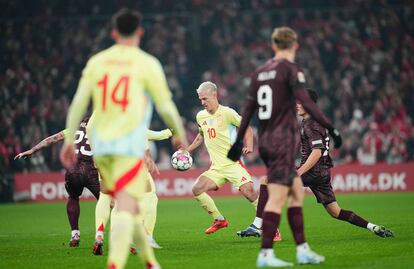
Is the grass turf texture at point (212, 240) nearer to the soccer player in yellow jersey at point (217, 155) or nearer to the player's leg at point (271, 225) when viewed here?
the player's leg at point (271, 225)

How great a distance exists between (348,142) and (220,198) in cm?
474

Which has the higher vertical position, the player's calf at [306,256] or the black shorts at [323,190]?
the black shorts at [323,190]

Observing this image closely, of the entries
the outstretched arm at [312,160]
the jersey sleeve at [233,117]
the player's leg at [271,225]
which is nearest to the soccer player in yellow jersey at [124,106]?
the player's leg at [271,225]

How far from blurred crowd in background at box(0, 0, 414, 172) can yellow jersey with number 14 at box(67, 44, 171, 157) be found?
66.0ft

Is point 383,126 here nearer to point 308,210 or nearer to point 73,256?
point 308,210

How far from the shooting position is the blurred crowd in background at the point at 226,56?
2819 centimetres

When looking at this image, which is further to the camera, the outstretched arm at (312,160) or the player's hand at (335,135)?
the outstretched arm at (312,160)

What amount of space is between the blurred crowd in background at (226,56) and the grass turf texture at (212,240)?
6621 millimetres

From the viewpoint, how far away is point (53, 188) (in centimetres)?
2675

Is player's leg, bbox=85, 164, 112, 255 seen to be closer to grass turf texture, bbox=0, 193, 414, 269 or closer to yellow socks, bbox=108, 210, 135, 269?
grass turf texture, bbox=0, 193, 414, 269

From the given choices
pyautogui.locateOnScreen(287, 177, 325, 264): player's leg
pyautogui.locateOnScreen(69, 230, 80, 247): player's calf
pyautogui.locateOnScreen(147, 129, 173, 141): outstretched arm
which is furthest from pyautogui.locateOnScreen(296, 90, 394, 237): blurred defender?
pyautogui.locateOnScreen(69, 230, 80, 247): player's calf

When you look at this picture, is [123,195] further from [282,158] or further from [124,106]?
[282,158]

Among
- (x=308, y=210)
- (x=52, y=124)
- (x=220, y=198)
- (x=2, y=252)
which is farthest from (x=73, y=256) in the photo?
(x=52, y=124)

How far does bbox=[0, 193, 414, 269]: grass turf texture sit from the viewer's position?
394 inches
